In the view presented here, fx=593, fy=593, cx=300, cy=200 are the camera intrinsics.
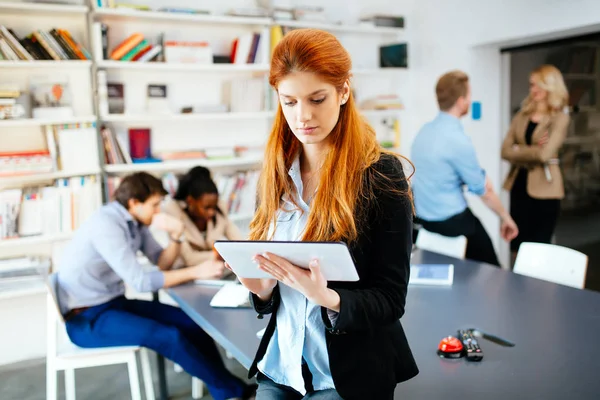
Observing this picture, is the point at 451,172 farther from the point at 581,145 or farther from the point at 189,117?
the point at 189,117

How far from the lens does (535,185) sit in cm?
406

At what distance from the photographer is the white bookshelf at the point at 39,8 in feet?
11.3

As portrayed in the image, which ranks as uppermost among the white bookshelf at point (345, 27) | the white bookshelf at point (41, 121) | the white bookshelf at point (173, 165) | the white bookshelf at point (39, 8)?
the white bookshelf at point (345, 27)

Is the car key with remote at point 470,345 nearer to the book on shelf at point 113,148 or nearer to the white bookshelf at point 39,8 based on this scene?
the book on shelf at point 113,148

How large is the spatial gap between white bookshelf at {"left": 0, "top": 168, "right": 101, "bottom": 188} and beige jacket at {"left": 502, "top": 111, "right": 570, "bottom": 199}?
112 inches

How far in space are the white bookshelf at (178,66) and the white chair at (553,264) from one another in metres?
2.36

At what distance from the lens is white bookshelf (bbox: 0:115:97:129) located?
3504 mm

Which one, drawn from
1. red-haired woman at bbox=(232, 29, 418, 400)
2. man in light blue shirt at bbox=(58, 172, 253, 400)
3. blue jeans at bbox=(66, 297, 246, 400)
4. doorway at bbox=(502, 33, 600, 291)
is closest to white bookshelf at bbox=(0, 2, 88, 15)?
man in light blue shirt at bbox=(58, 172, 253, 400)

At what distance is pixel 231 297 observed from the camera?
2535mm

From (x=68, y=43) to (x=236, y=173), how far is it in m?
1.47

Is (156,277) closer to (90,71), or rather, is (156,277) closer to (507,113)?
(90,71)

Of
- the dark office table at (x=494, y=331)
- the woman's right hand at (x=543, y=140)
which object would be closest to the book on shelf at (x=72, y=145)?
the dark office table at (x=494, y=331)

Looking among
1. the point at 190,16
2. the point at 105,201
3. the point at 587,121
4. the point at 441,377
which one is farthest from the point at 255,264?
the point at 587,121

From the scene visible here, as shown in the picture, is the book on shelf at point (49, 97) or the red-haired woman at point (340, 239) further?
the book on shelf at point (49, 97)
